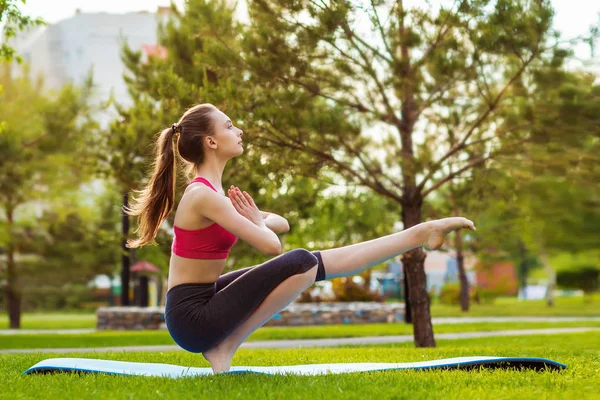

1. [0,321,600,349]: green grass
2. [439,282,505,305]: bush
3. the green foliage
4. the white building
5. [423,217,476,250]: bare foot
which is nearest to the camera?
[423,217,476,250]: bare foot

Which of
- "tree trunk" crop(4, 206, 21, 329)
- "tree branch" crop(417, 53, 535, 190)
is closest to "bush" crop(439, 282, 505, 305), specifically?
"tree trunk" crop(4, 206, 21, 329)

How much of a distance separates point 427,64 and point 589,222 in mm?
11661

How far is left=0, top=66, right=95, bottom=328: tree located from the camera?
677 inches

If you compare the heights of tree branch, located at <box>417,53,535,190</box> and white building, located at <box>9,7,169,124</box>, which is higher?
white building, located at <box>9,7,169,124</box>

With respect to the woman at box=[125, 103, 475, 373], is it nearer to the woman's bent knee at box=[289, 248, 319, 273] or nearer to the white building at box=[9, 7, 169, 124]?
the woman's bent knee at box=[289, 248, 319, 273]

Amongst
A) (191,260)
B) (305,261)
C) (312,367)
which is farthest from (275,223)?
(312,367)

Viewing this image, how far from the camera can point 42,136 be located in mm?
18062

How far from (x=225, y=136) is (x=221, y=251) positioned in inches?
28.7

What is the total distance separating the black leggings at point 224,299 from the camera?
4457 millimetres

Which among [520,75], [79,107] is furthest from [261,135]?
[79,107]

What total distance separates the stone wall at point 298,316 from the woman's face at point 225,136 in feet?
40.5

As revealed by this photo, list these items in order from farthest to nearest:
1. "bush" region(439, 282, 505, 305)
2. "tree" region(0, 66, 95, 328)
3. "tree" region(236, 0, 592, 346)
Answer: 1. "bush" region(439, 282, 505, 305)
2. "tree" region(0, 66, 95, 328)
3. "tree" region(236, 0, 592, 346)

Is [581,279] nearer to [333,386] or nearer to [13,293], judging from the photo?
[13,293]

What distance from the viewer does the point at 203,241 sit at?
14.9 ft
